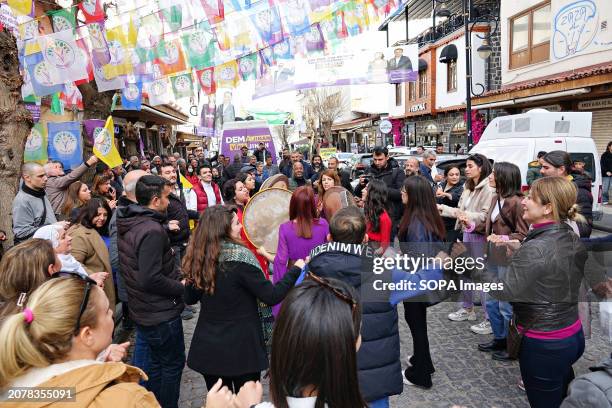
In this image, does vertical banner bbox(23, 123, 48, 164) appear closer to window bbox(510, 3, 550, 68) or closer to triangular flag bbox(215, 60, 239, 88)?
triangular flag bbox(215, 60, 239, 88)

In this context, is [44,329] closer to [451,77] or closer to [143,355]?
[143,355]

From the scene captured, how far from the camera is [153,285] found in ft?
9.90

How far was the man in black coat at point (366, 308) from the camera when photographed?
260 cm

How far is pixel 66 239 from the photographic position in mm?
3270

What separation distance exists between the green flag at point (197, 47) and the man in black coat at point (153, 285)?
730 cm

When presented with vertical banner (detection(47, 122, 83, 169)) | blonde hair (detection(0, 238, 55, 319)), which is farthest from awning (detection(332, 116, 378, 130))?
blonde hair (detection(0, 238, 55, 319))

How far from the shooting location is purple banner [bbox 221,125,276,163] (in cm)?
1611

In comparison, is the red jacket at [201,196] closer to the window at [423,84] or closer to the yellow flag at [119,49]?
the yellow flag at [119,49]

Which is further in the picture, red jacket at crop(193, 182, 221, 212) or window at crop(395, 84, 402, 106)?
window at crop(395, 84, 402, 106)

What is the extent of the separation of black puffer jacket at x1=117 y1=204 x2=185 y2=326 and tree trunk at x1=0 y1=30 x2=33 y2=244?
2.59 m

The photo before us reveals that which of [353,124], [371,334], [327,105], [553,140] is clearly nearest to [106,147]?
[371,334]

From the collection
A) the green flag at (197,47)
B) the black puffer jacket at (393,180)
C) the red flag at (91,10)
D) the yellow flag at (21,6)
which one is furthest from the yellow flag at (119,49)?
the black puffer jacket at (393,180)

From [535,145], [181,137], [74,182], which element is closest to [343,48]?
[535,145]

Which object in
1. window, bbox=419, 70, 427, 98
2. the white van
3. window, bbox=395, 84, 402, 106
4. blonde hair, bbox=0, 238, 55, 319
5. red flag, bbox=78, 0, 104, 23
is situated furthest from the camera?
window, bbox=395, 84, 402, 106
